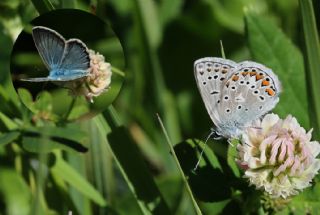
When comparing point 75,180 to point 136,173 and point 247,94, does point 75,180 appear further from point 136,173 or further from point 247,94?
point 247,94

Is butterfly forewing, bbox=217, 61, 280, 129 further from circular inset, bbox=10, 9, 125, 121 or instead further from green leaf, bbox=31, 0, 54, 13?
green leaf, bbox=31, 0, 54, 13

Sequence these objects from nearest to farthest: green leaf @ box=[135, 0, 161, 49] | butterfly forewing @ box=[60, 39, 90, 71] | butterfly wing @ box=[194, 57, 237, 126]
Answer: butterfly forewing @ box=[60, 39, 90, 71] → butterfly wing @ box=[194, 57, 237, 126] → green leaf @ box=[135, 0, 161, 49]

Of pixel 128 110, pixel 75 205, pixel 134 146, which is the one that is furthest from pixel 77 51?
pixel 128 110

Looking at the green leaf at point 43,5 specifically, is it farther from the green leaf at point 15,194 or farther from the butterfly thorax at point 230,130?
the green leaf at point 15,194

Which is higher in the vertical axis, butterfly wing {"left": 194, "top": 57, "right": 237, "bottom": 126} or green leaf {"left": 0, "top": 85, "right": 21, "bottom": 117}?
green leaf {"left": 0, "top": 85, "right": 21, "bottom": 117}

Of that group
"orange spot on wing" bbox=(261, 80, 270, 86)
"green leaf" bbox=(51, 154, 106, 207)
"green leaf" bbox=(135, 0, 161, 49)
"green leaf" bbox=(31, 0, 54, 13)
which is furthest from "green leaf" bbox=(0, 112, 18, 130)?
"green leaf" bbox=(135, 0, 161, 49)

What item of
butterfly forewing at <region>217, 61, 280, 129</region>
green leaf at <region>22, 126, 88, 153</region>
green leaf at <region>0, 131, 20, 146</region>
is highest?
green leaf at <region>0, 131, 20, 146</region>

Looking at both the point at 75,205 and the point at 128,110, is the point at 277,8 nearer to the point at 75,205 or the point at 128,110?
the point at 128,110

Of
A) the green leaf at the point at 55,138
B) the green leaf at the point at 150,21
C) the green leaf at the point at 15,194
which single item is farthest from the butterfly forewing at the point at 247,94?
the green leaf at the point at 150,21
